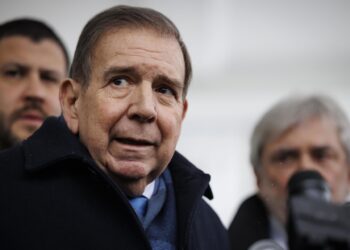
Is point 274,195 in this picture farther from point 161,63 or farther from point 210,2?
point 210,2

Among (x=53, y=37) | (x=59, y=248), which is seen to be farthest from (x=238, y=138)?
(x=59, y=248)

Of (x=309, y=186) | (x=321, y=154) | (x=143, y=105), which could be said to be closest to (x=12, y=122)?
(x=143, y=105)

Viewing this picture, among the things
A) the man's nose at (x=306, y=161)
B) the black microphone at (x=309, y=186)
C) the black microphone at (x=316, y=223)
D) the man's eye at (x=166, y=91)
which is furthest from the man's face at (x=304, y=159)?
the black microphone at (x=316, y=223)

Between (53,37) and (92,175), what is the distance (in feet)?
5.07

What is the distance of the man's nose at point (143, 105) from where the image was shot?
5.87 ft

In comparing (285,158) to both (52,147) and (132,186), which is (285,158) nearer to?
(132,186)

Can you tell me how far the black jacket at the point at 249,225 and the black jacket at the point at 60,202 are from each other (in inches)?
41.5

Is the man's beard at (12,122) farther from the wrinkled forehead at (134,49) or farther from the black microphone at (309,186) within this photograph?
the black microphone at (309,186)

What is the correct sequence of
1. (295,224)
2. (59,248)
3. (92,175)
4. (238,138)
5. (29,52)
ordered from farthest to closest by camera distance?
(238,138), (29,52), (92,175), (59,248), (295,224)

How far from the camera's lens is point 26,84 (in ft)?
9.43

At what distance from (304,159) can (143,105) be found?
139 cm

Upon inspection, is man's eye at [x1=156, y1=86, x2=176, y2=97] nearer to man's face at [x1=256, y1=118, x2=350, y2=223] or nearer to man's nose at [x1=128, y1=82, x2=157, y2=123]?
man's nose at [x1=128, y1=82, x2=157, y2=123]

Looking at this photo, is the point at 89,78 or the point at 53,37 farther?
the point at 53,37

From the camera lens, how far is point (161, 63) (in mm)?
1871
